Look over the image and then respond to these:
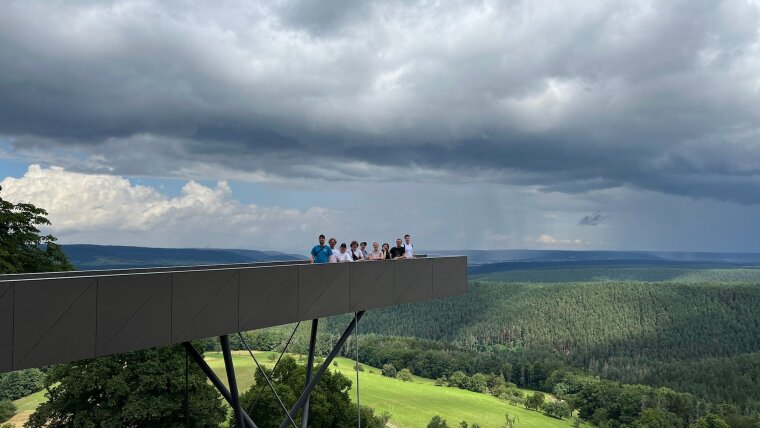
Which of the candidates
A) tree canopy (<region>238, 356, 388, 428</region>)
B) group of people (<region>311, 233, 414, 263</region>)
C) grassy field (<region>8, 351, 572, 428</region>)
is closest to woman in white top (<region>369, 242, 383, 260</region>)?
group of people (<region>311, 233, 414, 263</region>)

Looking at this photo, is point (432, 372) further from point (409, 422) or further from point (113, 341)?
point (113, 341)

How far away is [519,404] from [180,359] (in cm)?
12920

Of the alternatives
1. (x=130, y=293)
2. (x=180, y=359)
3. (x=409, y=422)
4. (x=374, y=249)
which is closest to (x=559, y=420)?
(x=409, y=422)

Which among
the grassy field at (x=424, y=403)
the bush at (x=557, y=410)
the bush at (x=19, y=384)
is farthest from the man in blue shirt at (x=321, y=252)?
the bush at (x=557, y=410)

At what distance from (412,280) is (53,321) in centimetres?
1099

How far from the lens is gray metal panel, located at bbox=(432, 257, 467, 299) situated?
2041 centimetres

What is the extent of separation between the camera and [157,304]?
11875mm

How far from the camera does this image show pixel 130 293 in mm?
11375

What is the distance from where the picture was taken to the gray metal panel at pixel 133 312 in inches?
431

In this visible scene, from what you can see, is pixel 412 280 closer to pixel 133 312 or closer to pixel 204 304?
pixel 204 304

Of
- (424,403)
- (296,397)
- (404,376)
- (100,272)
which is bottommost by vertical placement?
(404,376)

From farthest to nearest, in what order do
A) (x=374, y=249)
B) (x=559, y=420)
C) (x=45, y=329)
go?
(x=559, y=420), (x=374, y=249), (x=45, y=329)

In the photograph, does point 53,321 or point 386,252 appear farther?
point 386,252

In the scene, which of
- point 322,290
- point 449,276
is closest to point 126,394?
point 449,276
